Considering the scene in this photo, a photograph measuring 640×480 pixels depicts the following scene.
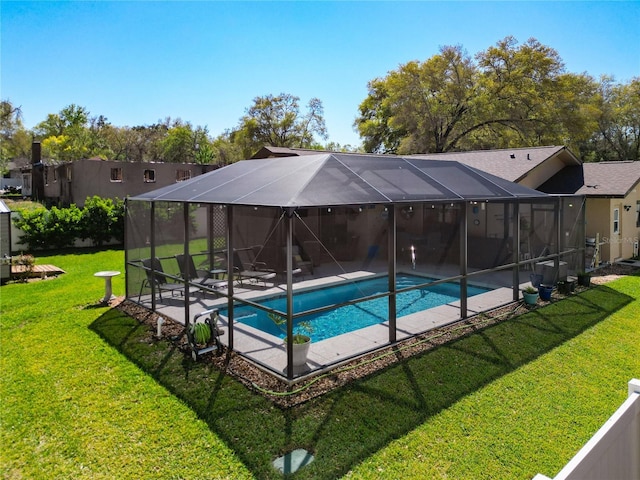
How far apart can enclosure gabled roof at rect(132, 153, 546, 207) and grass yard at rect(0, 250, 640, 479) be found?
2502mm

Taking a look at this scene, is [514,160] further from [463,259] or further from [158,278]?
[158,278]

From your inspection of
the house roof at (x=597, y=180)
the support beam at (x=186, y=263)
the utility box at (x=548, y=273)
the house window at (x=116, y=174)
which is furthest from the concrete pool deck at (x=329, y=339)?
the house window at (x=116, y=174)

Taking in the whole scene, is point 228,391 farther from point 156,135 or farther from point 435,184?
point 156,135

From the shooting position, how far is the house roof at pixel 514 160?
44.8ft

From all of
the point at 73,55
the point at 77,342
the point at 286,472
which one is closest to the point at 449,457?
the point at 286,472

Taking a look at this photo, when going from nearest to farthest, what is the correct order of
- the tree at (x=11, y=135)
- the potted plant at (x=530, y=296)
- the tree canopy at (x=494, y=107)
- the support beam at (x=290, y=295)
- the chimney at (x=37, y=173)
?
the support beam at (x=290, y=295) → the potted plant at (x=530, y=296) → the tree canopy at (x=494, y=107) → the chimney at (x=37, y=173) → the tree at (x=11, y=135)

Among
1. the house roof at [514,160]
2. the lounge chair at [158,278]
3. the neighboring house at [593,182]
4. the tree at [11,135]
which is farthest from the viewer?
the tree at [11,135]

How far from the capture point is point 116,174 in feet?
74.2

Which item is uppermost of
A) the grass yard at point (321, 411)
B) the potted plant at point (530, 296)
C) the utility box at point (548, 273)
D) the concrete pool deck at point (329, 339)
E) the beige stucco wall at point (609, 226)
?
the beige stucco wall at point (609, 226)

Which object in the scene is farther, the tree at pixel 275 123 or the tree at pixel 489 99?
the tree at pixel 275 123

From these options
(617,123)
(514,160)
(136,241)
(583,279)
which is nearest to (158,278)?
(136,241)

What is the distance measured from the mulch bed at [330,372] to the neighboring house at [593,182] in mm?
6737

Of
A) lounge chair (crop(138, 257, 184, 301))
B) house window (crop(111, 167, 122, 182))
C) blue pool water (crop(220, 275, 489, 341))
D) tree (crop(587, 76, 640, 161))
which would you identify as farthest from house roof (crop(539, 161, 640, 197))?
house window (crop(111, 167, 122, 182))

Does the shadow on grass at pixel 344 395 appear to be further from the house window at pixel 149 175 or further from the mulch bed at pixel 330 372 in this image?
the house window at pixel 149 175
